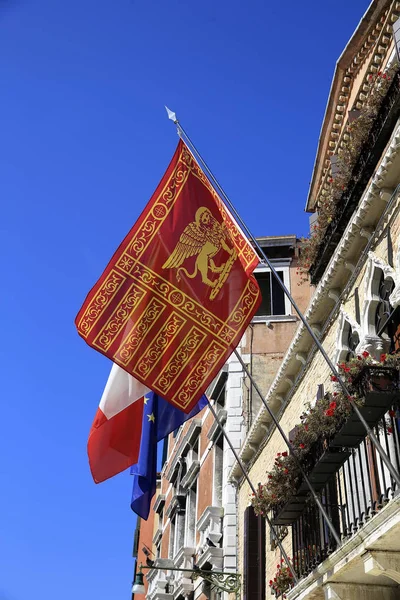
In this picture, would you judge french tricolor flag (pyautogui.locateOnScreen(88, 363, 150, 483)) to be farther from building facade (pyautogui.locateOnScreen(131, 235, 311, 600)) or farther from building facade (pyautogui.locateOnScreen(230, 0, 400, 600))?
building facade (pyautogui.locateOnScreen(131, 235, 311, 600))

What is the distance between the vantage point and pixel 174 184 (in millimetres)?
8430

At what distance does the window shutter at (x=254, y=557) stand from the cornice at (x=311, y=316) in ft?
4.26

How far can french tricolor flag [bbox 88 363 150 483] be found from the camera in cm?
884

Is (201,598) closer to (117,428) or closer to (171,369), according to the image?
(117,428)

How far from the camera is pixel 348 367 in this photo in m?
6.77

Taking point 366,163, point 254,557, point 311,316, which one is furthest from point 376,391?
point 254,557

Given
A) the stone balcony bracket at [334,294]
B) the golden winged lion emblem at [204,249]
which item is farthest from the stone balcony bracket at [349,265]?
the golden winged lion emblem at [204,249]

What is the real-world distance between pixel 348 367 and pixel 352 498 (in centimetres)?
132

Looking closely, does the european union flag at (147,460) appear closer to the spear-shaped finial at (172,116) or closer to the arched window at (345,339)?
the arched window at (345,339)

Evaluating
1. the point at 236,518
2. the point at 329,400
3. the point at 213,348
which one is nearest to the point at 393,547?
the point at 329,400

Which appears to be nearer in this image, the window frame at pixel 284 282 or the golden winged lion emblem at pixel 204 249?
the golden winged lion emblem at pixel 204 249

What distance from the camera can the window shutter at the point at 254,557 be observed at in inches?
461

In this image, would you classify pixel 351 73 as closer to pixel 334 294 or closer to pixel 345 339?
pixel 334 294

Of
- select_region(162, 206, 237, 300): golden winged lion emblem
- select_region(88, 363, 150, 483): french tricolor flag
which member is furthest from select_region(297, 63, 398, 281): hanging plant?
select_region(88, 363, 150, 483): french tricolor flag
